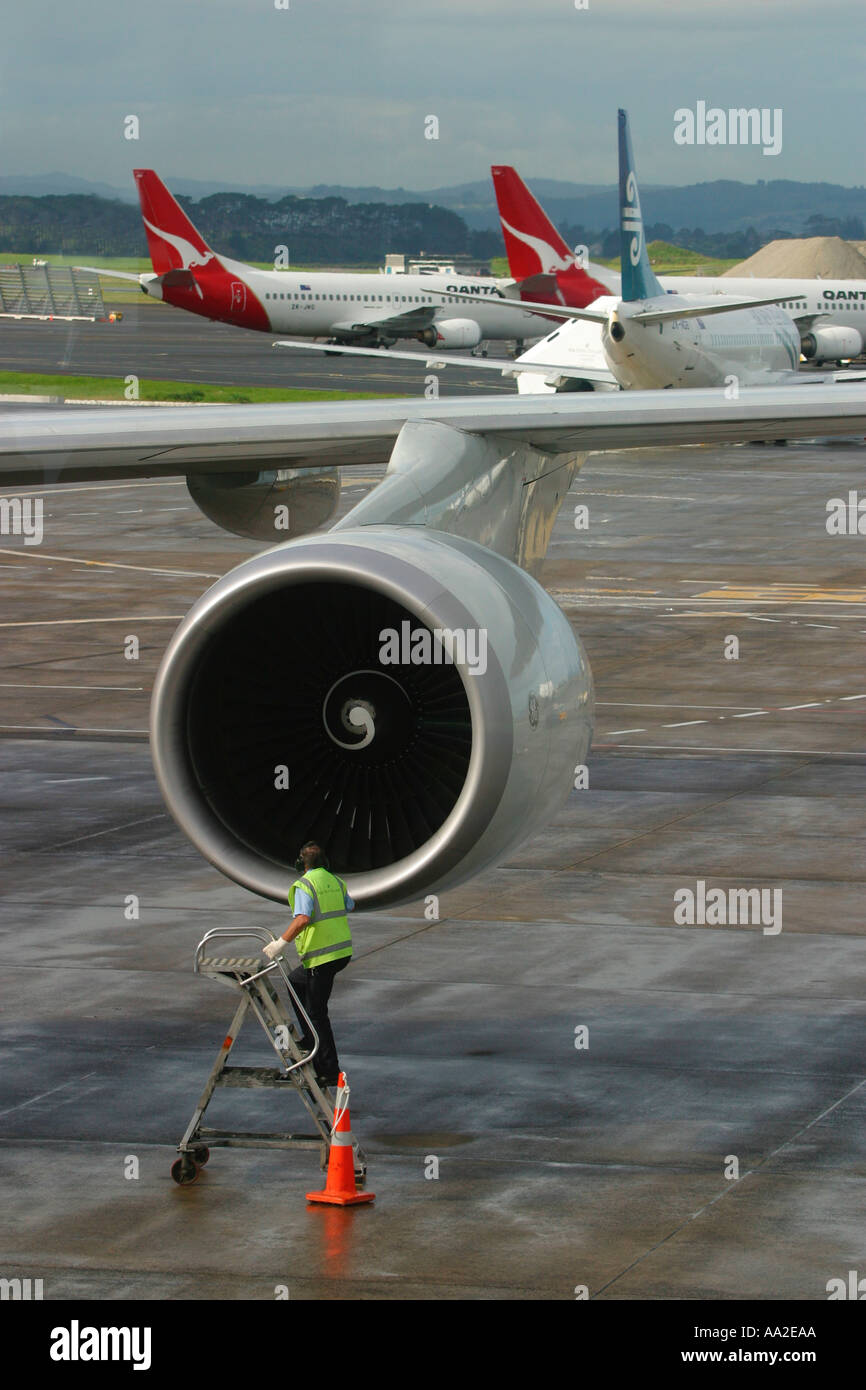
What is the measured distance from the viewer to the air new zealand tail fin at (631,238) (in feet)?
195

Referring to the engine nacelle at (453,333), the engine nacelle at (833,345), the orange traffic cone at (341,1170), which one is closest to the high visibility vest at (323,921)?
the orange traffic cone at (341,1170)

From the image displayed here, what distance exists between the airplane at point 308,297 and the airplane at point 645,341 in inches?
1067

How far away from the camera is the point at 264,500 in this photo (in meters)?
14.0

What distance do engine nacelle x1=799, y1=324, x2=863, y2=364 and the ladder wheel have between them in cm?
7080

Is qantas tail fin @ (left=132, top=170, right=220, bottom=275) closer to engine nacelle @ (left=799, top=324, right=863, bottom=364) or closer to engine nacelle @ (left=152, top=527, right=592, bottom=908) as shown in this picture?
→ engine nacelle @ (left=799, top=324, right=863, bottom=364)

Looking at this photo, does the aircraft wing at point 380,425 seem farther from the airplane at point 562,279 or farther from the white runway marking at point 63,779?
the airplane at point 562,279

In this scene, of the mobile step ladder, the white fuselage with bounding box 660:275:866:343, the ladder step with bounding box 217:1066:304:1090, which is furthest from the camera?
the white fuselage with bounding box 660:275:866:343

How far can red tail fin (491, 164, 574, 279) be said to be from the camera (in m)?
82.7

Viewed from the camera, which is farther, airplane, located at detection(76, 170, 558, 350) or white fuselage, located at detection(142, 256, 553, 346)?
white fuselage, located at detection(142, 256, 553, 346)

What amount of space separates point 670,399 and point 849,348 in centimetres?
6838

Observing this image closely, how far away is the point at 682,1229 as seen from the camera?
1012 cm

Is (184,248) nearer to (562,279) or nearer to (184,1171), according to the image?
(562,279)


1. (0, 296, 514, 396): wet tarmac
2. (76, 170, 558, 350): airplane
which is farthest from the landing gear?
(76, 170, 558, 350): airplane
